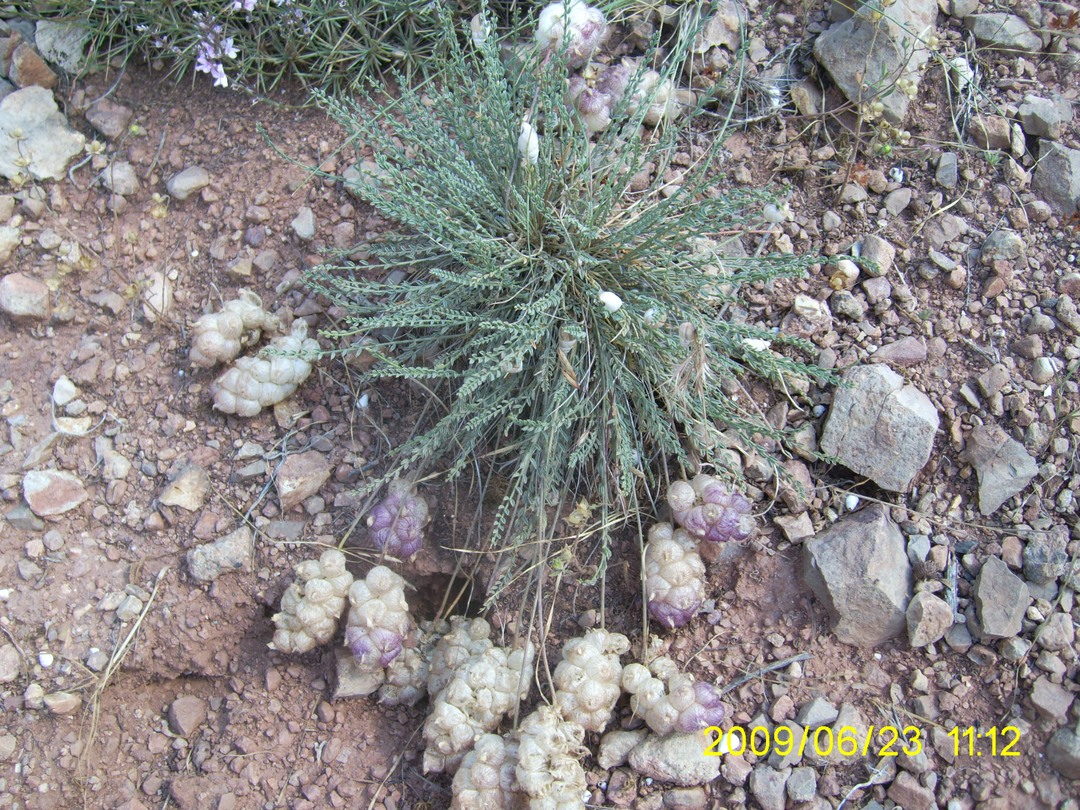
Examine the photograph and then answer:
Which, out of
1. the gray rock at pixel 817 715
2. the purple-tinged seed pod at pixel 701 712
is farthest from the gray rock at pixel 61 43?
the gray rock at pixel 817 715

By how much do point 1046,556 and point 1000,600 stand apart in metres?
0.18

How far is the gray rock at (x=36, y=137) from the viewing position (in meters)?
2.68

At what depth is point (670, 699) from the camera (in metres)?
1.97

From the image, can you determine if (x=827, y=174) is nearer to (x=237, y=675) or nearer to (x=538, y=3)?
(x=538, y=3)

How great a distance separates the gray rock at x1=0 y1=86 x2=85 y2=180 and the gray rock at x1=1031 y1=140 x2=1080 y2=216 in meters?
2.97

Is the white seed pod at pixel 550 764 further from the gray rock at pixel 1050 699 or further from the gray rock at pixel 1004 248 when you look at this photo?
the gray rock at pixel 1004 248

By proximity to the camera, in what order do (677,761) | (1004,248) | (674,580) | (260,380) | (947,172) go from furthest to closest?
(947,172)
(1004,248)
(260,380)
(674,580)
(677,761)

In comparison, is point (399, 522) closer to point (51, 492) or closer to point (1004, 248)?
point (51, 492)

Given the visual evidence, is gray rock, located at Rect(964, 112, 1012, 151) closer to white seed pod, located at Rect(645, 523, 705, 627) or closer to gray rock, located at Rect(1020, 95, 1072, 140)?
gray rock, located at Rect(1020, 95, 1072, 140)

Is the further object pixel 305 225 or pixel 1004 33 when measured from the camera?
pixel 1004 33

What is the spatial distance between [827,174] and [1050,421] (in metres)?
0.93

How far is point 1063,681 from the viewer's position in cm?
200

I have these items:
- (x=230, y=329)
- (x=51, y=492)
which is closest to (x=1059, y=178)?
(x=230, y=329)

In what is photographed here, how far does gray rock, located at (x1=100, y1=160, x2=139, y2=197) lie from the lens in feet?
8.79
